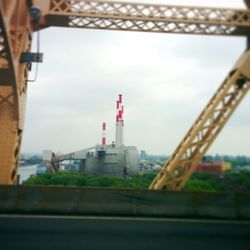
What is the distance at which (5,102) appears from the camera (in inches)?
543

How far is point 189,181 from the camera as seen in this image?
18031mm

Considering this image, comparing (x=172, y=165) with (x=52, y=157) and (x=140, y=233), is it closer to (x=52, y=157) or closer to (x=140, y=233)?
(x=140, y=233)

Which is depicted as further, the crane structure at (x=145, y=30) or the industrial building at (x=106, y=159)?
the industrial building at (x=106, y=159)

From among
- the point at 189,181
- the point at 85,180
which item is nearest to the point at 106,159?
the point at 189,181

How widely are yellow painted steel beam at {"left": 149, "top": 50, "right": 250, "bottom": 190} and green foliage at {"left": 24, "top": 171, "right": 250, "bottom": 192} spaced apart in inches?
29.6

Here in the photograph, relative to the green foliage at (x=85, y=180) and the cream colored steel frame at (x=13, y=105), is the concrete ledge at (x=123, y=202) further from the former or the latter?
the green foliage at (x=85, y=180)

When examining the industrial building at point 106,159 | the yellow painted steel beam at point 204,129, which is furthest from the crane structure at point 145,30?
the industrial building at point 106,159

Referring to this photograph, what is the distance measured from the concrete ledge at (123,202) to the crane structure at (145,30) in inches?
203

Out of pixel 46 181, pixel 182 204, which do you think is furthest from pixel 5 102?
pixel 46 181

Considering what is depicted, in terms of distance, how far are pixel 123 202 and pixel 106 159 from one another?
13.5 meters

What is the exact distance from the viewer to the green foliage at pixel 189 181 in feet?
30.5

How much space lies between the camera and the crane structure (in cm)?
1374

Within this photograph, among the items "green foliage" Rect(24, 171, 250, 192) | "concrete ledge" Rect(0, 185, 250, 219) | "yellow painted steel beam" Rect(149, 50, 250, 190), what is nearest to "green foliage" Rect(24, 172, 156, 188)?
"green foliage" Rect(24, 171, 250, 192)

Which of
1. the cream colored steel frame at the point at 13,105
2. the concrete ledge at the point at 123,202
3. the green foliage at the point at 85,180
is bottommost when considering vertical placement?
the green foliage at the point at 85,180
